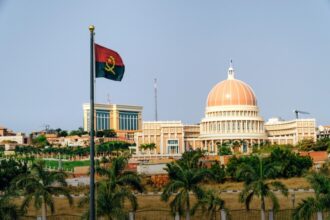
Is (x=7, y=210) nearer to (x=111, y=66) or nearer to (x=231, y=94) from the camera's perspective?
(x=111, y=66)

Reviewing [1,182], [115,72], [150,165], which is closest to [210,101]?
[150,165]

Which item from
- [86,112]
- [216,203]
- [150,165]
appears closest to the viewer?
[216,203]

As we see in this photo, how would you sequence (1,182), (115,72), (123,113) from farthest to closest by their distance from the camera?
(123,113) < (1,182) < (115,72)

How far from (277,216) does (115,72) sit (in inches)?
528

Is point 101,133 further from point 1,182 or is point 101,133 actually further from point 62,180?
point 62,180

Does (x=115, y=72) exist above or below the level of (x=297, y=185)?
above

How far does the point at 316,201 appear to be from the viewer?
22.1 metres

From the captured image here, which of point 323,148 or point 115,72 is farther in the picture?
point 323,148

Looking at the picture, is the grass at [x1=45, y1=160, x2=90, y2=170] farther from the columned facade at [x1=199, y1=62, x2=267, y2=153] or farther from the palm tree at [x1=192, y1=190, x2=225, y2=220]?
the palm tree at [x1=192, y1=190, x2=225, y2=220]

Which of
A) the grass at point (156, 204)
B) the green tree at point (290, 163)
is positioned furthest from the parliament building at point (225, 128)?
the grass at point (156, 204)

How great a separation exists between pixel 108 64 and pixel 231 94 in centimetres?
8790

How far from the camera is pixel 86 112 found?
150m

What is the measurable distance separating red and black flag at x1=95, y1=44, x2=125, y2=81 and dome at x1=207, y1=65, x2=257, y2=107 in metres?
87.1

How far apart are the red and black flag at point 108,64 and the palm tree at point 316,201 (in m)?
8.91
